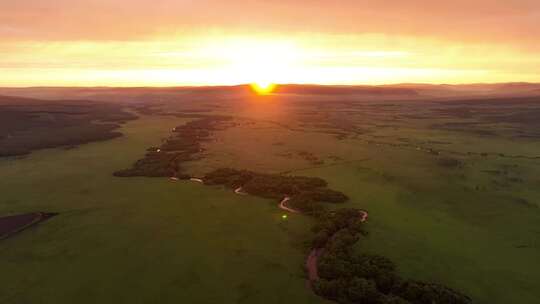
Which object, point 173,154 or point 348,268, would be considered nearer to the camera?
point 348,268

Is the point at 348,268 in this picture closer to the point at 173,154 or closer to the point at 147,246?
the point at 147,246

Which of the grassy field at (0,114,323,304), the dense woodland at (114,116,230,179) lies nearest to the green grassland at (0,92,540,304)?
the grassy field at (0,114,323,304)

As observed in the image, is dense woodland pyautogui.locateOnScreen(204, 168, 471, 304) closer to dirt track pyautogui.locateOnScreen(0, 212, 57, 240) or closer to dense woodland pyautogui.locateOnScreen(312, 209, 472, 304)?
dense woodland pyautogui.locateOnScreen(312, 209, 472, 304)

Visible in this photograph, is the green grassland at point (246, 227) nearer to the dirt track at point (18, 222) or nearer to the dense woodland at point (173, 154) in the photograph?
the dirt track at point (18, 222)

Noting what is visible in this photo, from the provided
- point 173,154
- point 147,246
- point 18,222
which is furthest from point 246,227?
point 173,154

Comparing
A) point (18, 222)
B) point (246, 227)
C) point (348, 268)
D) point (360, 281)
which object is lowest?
point (18, 222)

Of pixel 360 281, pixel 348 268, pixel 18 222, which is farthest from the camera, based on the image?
pixel 18 222

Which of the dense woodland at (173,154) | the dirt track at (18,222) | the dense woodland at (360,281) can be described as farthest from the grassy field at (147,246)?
the dense woodland at (173,154)

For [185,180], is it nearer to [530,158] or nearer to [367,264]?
[367,264]
